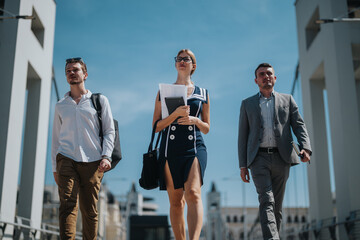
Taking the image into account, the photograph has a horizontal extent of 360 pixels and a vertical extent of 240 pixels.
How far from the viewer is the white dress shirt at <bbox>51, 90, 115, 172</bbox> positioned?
469 cm

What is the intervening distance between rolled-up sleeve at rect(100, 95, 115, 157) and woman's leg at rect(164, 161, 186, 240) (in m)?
0.62

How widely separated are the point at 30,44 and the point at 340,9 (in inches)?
449

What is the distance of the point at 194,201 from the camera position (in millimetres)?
4703

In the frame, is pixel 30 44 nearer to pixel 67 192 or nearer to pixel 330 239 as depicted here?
pixel 330 239

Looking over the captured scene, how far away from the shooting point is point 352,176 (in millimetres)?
15625

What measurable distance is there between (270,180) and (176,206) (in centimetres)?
102

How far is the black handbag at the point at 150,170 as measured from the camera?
196 inches

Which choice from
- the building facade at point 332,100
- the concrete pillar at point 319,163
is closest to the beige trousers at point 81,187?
the building facade at point 332,100

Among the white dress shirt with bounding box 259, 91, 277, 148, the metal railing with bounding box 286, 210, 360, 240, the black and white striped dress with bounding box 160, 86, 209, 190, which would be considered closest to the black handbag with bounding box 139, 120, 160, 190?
the black and white striped dress with bounding box 160, 86, 209, 190

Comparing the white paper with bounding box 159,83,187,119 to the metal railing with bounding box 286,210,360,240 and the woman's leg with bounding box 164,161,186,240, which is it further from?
the metal railing with bounding box 286,210,360,240

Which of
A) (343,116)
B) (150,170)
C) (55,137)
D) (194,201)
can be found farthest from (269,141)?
(343,116)

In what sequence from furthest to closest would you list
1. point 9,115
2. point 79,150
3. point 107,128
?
point 9,115, point 107,128, point 79,150

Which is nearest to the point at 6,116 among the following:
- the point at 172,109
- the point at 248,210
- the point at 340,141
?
the point at 340,141

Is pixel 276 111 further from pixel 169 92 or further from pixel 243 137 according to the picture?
pixel 169 92
